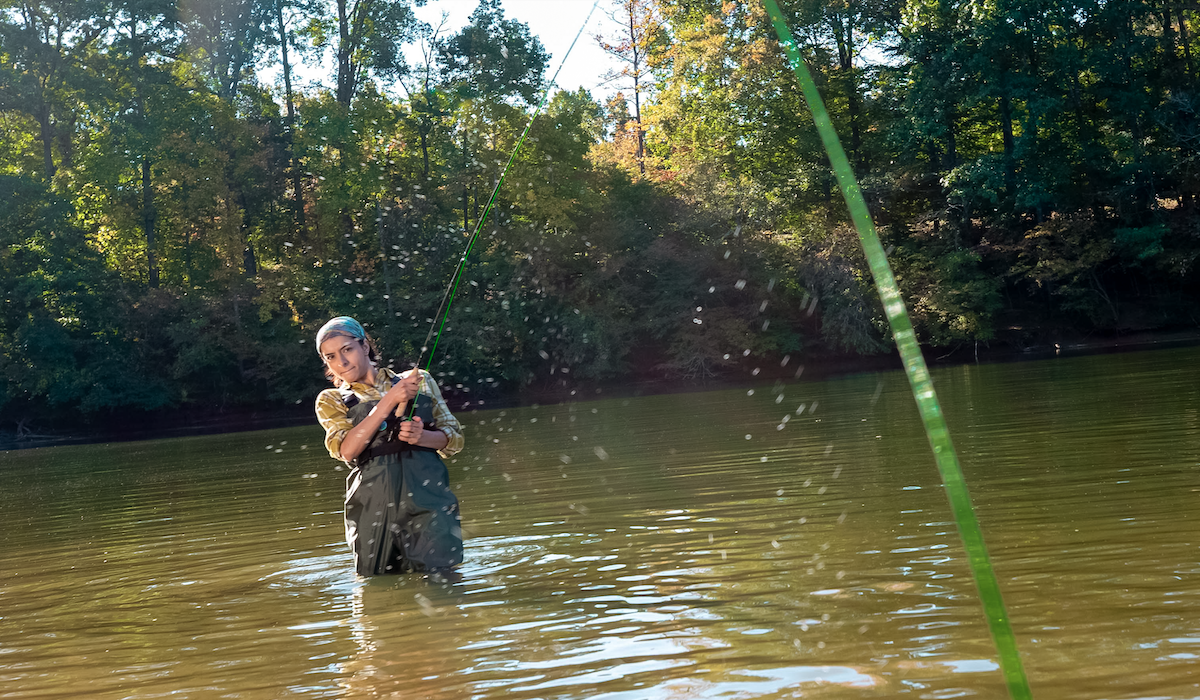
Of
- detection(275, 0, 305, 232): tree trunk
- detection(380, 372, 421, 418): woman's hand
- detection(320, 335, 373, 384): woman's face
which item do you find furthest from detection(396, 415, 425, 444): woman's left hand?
detection(275, 0, 305, 232): tree trunk

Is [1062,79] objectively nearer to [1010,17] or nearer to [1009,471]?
[1010,17]

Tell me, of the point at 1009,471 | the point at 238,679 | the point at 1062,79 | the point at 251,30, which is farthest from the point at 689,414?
the point at 251,30

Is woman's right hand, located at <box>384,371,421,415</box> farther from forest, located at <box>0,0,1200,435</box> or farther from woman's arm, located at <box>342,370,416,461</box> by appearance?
forest, located at <box>0,0,1200,435</box>

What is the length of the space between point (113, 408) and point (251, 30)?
17728mm

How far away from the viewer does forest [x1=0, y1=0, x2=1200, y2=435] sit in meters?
37.7

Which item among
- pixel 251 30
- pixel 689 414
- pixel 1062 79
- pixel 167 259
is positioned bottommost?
pixel 689 414

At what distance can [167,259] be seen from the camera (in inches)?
1781

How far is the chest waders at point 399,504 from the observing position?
6.09 m

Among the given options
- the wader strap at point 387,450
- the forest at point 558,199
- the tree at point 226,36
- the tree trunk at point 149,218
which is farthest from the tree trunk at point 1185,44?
the wader strap at point 387,450

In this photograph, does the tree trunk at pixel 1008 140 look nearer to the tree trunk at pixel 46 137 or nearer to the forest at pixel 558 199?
the forest at pixel 558 199

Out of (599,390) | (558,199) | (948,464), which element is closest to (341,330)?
(948,464)

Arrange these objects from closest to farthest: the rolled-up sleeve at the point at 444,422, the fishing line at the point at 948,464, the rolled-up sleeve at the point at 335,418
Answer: the fishing line at the point at 948,464 < the rolled-up sleeve at the point at 335,418 < the rolled-up sleeve at the point at 444,422

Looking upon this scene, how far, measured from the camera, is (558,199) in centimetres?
4259

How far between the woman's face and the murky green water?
47.4 inches
